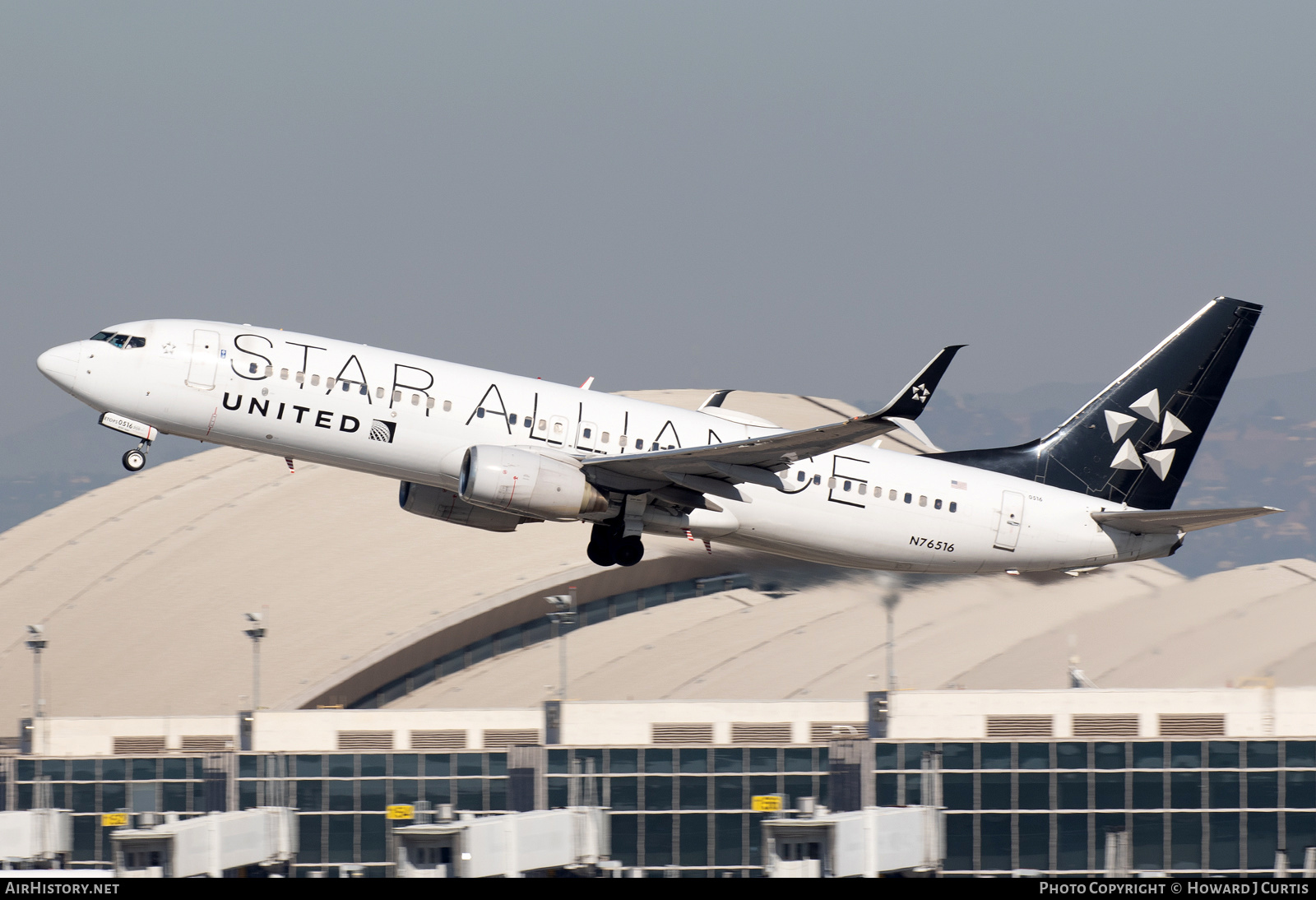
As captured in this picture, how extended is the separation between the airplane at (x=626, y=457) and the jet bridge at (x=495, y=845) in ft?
34.2

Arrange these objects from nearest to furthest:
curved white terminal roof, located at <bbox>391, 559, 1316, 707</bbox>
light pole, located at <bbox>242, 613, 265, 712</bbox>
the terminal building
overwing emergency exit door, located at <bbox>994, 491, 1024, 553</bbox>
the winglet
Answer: the winglet < overwing emergency exit door, located at <bbox>994, 491, 1024, 553</bbox> < the terminal building < curved white terminal roof, located at <bbox>391, 559, 1316, 707</bbox> < light pole, located at <bbox>242, 613, 265, 712</bbox>

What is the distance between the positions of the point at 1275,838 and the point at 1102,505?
17311 mm

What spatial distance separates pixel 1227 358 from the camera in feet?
143

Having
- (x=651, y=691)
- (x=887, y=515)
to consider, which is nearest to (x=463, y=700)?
(x=651, y=691)

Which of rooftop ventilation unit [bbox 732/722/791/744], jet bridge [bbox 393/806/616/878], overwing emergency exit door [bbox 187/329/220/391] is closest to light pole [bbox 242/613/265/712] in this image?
jet bridge [bbox 393/806/616/878]

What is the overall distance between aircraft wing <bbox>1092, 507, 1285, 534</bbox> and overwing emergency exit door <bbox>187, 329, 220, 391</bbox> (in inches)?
936

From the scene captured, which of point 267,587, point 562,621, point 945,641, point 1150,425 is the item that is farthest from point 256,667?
point 1150,425

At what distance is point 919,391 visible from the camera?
99.3ft

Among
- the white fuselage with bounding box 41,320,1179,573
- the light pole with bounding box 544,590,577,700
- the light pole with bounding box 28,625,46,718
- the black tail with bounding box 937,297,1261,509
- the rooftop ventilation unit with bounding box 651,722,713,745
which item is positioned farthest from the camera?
the light pole with bounding box 28,625,46,718

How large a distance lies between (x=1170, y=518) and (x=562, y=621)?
24.8 metres

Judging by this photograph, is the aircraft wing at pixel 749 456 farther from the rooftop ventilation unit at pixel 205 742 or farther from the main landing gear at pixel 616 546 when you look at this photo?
the rooftop ventilation unit at pixel 205 742

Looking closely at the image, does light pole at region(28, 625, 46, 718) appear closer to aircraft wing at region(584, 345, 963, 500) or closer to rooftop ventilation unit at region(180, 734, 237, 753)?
rooftop ventilation unit at region(180, 734, 237, 753)

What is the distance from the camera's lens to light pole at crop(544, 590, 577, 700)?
184 ft
